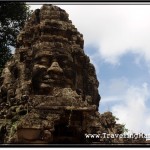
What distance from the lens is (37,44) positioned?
68.0 feet

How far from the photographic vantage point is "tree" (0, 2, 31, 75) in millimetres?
27333

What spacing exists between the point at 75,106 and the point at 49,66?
4.05m

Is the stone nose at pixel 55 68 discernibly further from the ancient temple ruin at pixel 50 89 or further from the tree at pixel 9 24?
the tree at pixel 9 24

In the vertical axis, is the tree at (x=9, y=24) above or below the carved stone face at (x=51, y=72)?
above

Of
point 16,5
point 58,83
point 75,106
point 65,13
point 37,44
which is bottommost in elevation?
point 75,106

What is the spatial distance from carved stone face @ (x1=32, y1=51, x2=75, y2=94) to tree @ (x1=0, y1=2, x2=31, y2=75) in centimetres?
796

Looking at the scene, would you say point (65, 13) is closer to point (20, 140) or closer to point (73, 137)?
point (73, 137)

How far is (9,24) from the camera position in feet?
94.2

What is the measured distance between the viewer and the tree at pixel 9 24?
27333 mm

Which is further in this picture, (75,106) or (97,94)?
(97,94)

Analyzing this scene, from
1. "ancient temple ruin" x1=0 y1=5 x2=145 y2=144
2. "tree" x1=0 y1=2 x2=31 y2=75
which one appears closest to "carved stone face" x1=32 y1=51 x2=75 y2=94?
"ancient temple ruin" x1=0 y1=5 x2=145 y2=144

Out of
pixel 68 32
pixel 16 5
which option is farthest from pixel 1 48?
pixel 68 32

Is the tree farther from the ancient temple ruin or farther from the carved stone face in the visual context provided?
the carved stone face

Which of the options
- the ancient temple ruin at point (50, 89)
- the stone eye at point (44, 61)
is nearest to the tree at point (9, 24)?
the ancient temple ruin at point (50, 89)
